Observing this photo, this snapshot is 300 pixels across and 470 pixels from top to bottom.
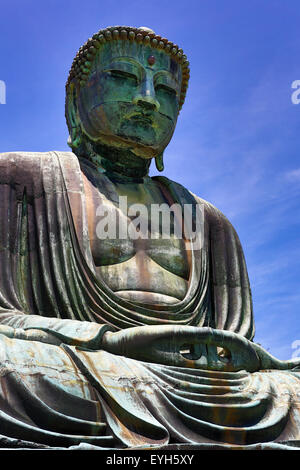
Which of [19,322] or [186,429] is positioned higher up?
[19,322]

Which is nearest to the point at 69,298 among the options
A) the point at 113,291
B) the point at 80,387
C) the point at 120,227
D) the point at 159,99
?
the point at 113,291

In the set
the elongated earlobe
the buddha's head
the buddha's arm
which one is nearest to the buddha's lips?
the buddha's head

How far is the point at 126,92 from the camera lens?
9852 mm

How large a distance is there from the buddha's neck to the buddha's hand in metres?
2.71

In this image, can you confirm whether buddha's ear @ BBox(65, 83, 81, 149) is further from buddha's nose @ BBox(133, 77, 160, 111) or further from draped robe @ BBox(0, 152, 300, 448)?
buddha's nose @ BBox(133, 77, 160, 111)

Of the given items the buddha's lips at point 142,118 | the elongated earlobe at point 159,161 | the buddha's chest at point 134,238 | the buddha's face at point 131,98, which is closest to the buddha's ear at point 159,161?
the elongated earlobe at point 159,161

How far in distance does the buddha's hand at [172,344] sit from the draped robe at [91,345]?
0.15 metres

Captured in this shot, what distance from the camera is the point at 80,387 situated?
7.25 metres

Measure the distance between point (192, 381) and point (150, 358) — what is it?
0.43 meters

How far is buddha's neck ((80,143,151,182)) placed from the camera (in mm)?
10195

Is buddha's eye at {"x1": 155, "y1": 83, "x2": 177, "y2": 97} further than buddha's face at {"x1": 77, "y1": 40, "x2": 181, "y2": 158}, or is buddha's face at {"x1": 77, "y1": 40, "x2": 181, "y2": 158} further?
buddha's eye at {"x1": 155, "y1": 83, "x2": 177, "y2": 97}

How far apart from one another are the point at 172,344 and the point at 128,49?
3.64m

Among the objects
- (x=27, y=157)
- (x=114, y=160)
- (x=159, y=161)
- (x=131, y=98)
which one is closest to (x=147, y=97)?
(x=131, y=98)
